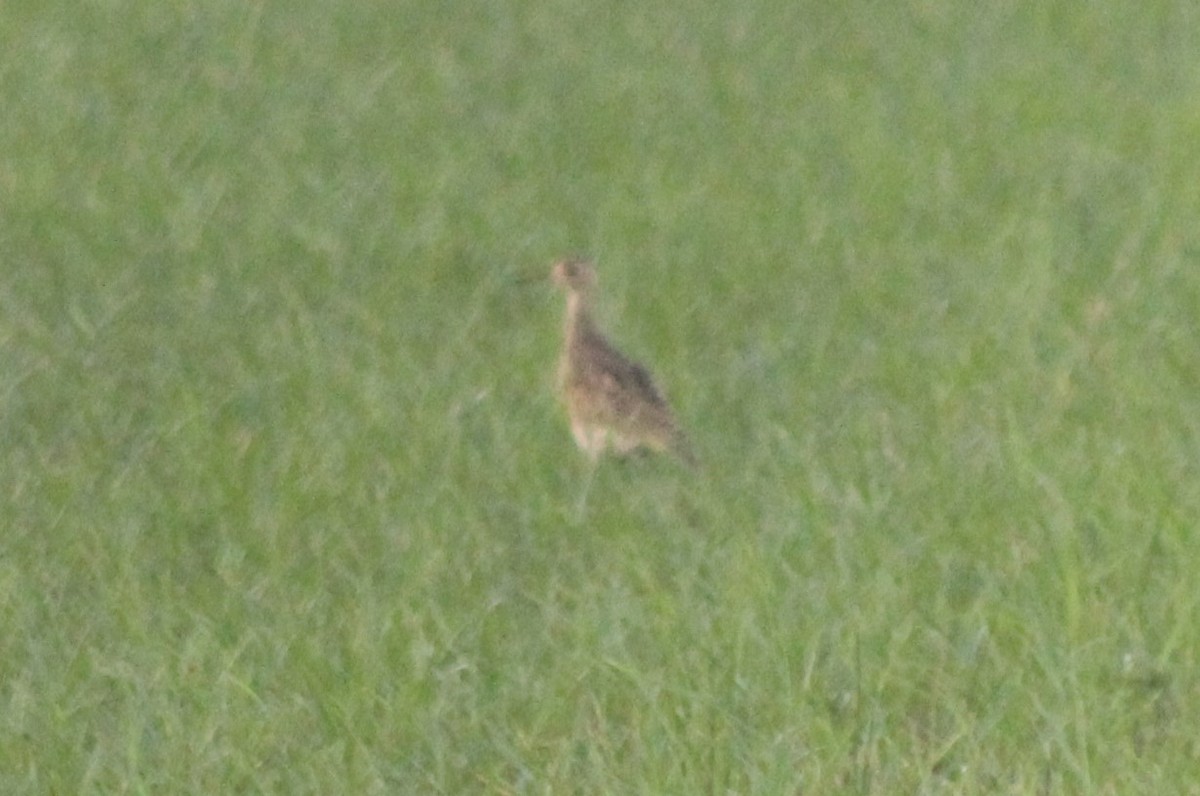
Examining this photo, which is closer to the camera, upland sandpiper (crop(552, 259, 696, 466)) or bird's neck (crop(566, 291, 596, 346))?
upland sandpiper (crop(552, 259, 696, 466))

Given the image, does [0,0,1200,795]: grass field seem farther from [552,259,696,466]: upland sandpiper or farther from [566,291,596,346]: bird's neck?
[566,291,596,346]: bird's neck

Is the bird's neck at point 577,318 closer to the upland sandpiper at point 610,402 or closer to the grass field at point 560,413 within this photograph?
the upland sandpiper at point 610,402

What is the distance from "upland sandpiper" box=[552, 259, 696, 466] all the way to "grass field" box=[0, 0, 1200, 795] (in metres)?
0.10

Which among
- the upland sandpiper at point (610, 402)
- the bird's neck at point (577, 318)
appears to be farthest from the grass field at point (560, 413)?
the bird's neck at point (577, 318)

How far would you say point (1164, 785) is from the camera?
4.51 meters

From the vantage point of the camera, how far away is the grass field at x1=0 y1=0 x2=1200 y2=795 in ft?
15.9

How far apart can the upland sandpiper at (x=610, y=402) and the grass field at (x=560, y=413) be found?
0.10 metres

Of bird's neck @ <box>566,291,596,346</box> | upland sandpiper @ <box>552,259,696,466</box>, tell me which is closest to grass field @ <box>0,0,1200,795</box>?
upland sandpiper @ <box>552,259,696,466</box>

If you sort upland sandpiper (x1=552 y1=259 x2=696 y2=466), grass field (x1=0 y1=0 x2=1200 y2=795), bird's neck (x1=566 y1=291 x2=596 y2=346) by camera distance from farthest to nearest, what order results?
bird's neck (x1=566 y1=291 x2=596 y2=346), upland sandpiper (x1=552 y1=259 x2=696 y2=466), grass field (x1=0 y1=0 x2=1200 y2=795)

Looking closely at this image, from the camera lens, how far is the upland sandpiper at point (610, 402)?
6484 mm

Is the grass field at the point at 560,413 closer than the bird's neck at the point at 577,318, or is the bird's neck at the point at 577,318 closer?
the grass field at the point at 560,413

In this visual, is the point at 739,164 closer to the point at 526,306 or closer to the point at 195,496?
the point at 526,306

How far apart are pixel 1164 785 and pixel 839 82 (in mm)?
6165

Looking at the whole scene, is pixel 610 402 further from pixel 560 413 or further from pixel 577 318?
pixel 577 318
